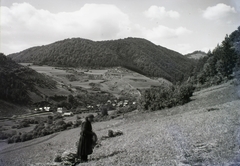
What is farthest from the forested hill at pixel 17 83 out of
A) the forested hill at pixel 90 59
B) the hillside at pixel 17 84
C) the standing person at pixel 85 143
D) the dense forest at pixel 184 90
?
the forested hill at pixel 90 59

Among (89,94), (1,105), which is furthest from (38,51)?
(1,105)

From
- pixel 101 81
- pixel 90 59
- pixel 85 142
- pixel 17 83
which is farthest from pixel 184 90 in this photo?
pixel 90 59

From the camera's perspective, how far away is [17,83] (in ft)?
252

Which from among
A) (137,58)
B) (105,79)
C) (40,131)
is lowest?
(40,131)

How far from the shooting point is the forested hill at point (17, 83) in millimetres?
68925

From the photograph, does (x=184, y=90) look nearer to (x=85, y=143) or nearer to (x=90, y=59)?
(x=85, y=143)

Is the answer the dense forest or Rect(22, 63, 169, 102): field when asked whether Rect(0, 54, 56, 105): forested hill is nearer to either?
Rect(22, 63, 169, 102): field

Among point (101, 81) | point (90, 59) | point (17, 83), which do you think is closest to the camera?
point (17, 83)

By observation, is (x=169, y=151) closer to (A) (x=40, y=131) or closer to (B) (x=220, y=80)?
(A) (x=40, y=131)

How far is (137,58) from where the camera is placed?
193 metres

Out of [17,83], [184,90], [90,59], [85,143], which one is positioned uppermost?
[90,59]

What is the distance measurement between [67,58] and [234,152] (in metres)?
167

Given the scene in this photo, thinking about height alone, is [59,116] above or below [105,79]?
below

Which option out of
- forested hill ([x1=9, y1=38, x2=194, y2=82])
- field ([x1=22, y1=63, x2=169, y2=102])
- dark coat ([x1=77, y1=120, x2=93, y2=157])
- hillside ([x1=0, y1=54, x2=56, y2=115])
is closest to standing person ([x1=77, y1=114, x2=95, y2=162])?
dark coat ([x1=77, y1=120, x2=93, y2=157])
